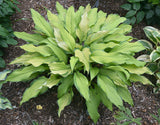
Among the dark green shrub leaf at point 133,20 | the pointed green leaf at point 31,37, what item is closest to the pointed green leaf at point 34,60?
the pointed green leaf at point 31,37

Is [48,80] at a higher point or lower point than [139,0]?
→ lower

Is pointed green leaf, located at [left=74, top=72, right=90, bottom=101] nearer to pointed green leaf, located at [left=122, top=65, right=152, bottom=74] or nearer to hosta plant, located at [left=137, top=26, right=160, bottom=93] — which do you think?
pointed green leaf, located at [left=122, top=65, right=152, bottom=74]

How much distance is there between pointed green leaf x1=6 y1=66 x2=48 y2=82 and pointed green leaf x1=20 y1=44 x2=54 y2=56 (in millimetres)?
201

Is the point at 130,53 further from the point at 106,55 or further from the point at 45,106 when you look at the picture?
the point at 45,106

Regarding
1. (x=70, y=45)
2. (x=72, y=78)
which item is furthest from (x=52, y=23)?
(x=72, y=78)

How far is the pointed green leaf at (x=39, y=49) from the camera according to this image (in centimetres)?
225

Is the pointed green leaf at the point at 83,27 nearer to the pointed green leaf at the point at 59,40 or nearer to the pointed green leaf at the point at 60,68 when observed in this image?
the pointed green leaf at the point at 59,40

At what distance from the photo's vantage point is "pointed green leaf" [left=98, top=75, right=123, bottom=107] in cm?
207

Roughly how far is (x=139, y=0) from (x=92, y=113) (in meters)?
2.37

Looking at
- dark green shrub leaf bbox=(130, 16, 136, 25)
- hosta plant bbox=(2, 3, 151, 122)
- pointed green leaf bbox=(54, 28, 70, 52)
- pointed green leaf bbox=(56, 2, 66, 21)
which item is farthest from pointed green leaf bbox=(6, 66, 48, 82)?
dark green shrub leaf bbox=(130, 16, 136, 25)

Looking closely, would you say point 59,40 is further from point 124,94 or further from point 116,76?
point 124,94

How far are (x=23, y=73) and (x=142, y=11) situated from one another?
104 inches

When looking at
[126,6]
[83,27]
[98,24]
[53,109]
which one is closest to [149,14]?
[126,6]

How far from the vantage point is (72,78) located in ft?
7.43
